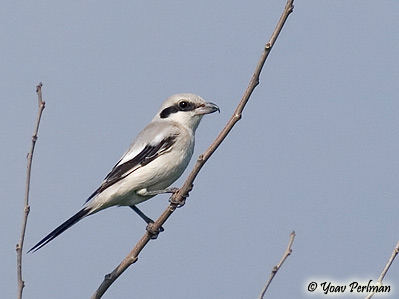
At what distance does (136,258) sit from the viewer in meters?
4.26

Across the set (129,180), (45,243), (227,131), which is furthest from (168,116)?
(227,131)

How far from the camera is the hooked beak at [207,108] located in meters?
6.68

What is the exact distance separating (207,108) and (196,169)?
2.92 meters

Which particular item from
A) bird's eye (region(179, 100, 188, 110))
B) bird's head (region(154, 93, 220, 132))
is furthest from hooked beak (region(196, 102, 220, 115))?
bird's eye (region(179, 100, 188, 110))

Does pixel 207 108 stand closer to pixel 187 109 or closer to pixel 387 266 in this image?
pixel 187 109

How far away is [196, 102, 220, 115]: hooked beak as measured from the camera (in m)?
6.68

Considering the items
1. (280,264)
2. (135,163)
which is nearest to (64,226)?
(135,163)

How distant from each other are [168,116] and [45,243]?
2100 millimetres

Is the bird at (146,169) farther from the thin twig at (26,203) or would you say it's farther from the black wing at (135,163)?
the thin twig at (26,203)

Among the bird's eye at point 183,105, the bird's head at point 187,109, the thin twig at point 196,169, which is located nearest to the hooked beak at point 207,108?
the bird's head at point 187,109

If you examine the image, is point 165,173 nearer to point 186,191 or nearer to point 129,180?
point 129,180

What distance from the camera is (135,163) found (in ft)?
20.3

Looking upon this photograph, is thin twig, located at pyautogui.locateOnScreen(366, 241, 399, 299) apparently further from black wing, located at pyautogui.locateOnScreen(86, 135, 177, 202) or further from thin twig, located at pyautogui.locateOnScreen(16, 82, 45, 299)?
black wing, located at pyautogui.locateOnScreen(86, 135, 177, 202)

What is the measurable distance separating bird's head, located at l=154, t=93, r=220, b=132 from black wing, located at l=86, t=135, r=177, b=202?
50 cm
